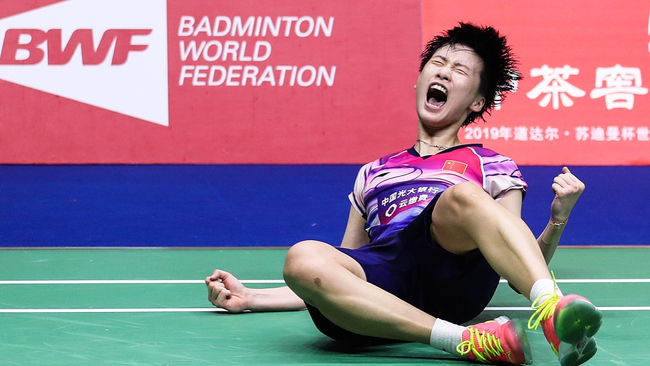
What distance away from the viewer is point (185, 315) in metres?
2.59

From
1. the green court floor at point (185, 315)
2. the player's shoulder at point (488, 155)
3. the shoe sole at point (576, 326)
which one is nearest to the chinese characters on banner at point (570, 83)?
the green court floor at point (185, 315)

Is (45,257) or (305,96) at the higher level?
(305,96)

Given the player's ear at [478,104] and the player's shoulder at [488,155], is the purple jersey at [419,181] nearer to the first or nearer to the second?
the player's shoulder at [488,155]

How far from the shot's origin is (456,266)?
215 centimetres

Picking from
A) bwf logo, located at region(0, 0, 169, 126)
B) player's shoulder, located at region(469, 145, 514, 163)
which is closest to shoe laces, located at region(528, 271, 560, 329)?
player's shoulder, located at region(469, 145, 514, 163)

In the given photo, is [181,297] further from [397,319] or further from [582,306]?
[582,306]

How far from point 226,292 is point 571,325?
1.17 metres

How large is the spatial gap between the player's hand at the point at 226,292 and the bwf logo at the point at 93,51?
1955 millimetres

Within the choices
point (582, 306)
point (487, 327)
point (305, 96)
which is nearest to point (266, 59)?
point (305, 96)

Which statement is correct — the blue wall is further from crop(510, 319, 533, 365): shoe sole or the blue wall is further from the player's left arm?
crop(510, 319, 533, 365): shoe sole

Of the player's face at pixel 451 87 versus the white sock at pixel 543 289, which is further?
the player's face at pixel 451 87

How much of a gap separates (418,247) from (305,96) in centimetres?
227

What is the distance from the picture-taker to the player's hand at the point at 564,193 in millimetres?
2199

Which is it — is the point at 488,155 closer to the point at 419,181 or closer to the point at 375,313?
the point at 419,181
